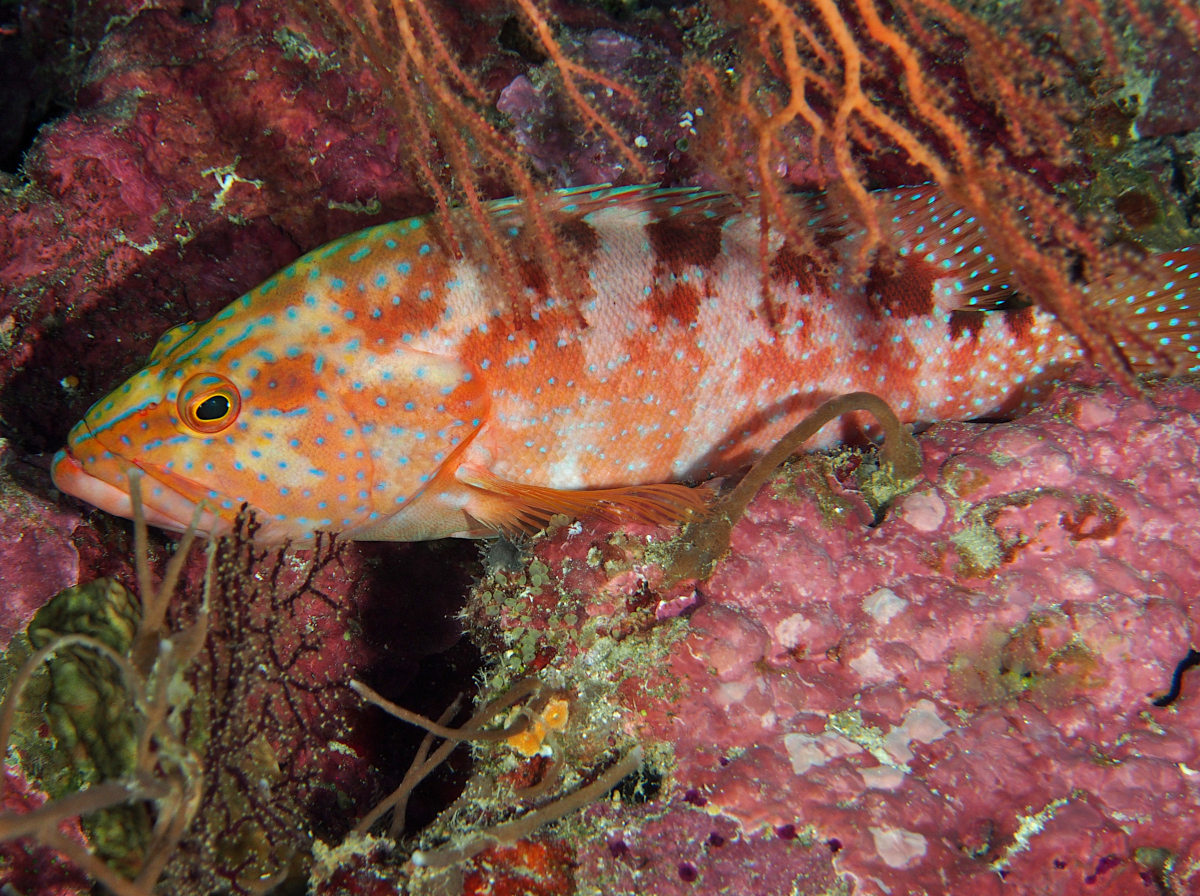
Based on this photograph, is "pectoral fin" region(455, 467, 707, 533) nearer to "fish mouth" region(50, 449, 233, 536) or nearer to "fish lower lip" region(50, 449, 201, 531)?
"fish mouth" region(50, 449, 233, 536)

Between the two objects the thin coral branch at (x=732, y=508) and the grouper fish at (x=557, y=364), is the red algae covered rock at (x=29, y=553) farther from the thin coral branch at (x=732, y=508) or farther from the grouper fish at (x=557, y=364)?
the thin coral branch at (x=732, y=508)

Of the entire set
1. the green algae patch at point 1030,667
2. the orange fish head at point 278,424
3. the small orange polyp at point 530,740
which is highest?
the orange fish head at point 278,424

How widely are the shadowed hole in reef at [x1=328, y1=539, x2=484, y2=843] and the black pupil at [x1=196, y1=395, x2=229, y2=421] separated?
4.73 feet

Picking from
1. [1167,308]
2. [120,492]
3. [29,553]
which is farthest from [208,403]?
[1167,308]

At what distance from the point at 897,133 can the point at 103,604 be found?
12.9 feet

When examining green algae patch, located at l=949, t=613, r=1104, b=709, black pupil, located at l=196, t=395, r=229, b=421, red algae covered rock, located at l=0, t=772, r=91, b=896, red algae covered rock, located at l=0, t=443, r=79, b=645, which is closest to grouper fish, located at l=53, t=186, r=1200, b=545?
black pupil, located at l=196, t=395, r=229, b=421

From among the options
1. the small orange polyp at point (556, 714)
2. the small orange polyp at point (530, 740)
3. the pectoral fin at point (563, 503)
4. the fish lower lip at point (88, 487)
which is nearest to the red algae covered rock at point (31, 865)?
the fish lower lip at point (88, 487)

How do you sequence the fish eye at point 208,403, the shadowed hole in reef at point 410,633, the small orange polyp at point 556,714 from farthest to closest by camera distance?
the shadowed hole in reef at point 410,633
the fish eye at point 208,403
the small orange polyp at point 556,714

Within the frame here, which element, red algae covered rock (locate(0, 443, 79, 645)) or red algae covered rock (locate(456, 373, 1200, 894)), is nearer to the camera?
red algae covered rock (locate(456, 373, 1200, 894))

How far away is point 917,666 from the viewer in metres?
2.55

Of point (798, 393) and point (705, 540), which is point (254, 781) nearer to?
point (705, 540)

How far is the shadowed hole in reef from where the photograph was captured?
3.93 m

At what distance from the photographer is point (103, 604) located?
306 centimetres

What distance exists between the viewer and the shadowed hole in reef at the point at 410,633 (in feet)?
12.9
